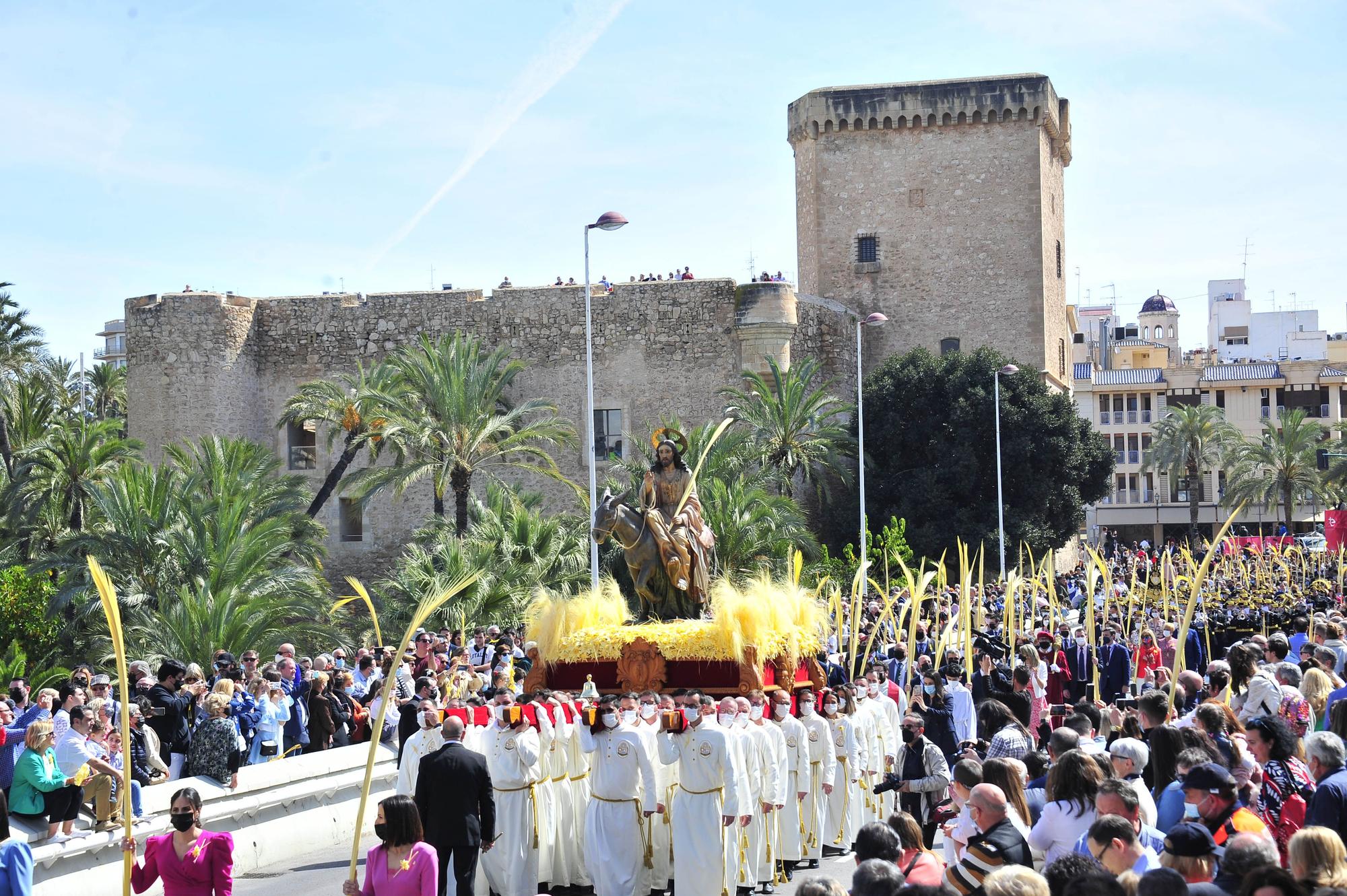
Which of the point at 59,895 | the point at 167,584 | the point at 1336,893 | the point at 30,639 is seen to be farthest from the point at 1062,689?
the point at 30,639

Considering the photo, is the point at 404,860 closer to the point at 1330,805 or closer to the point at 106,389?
the point at 1330,805

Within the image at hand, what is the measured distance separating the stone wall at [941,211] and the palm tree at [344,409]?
49.1 ft

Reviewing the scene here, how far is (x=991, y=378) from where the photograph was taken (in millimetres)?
39969

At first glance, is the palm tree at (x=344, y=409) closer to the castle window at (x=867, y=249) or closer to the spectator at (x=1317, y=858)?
the castle window at (x=867, y=249)

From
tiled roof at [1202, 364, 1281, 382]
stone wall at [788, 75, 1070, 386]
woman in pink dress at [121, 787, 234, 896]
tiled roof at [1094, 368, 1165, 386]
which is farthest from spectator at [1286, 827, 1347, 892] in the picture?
tiled roof at [1202, 364, 1281, 382]

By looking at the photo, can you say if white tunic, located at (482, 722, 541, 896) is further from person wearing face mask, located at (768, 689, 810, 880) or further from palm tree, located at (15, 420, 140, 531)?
palm tree, located at (15, 420, 140, 531)

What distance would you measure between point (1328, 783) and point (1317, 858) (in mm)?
1688

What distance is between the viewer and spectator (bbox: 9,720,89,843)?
9820 mm

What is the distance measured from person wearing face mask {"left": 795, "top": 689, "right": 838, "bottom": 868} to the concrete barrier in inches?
138

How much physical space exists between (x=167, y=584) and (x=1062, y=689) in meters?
15.8

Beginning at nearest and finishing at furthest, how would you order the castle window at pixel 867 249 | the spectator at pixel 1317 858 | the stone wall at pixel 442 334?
the spectator at pixel 1317 858, the stone wall at pixel 442 334, the castle window at pixel 867 249

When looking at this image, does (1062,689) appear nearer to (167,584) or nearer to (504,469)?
(167,584)

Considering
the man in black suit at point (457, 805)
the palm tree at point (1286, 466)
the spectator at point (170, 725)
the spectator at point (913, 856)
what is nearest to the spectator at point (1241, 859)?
the spectator at point (913, 856)

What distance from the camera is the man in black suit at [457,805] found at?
9.48m
